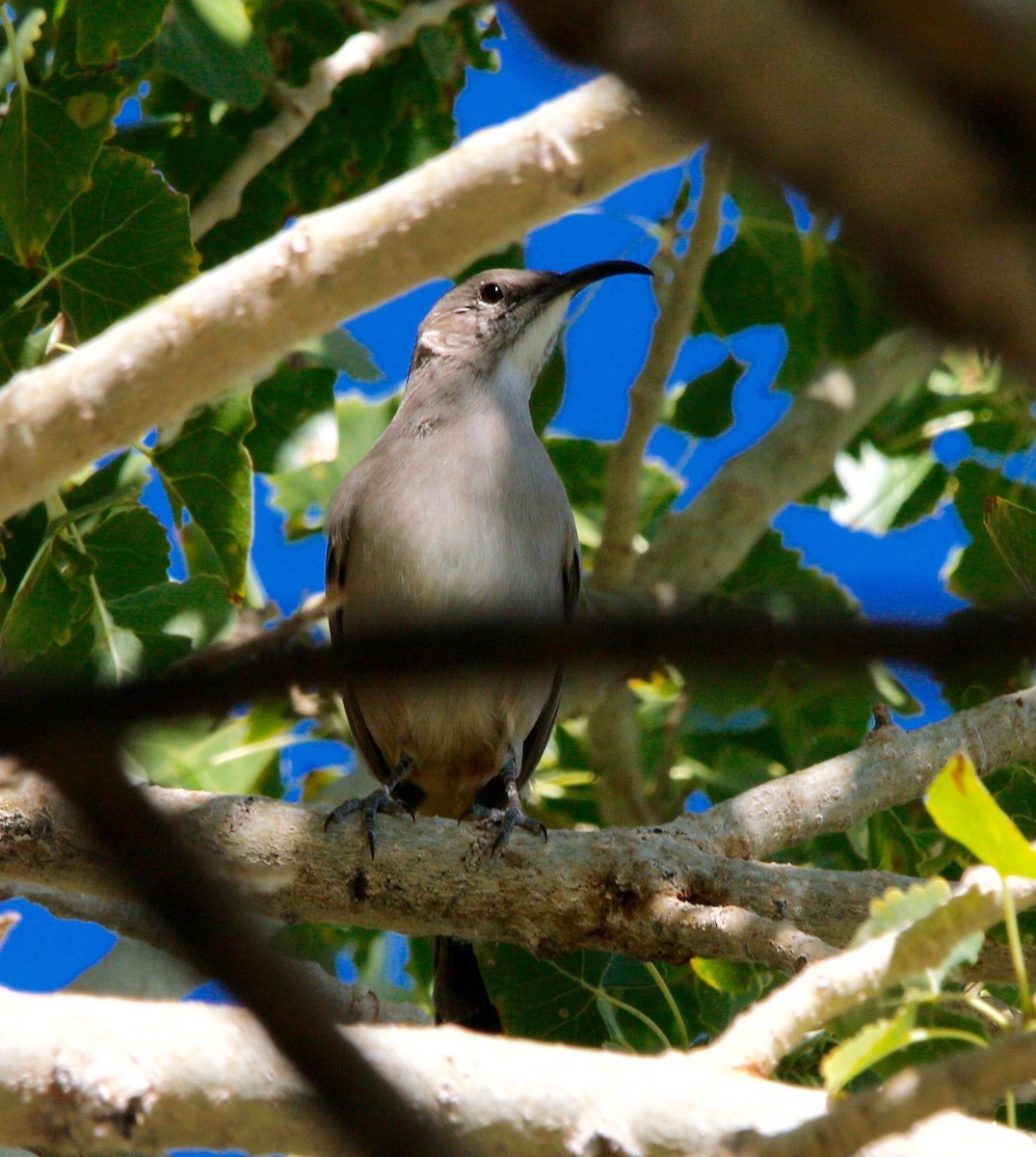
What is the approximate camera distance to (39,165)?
3.64m

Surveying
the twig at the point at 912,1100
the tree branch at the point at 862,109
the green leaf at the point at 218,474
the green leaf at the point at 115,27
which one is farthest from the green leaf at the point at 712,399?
the tree branch at the point at 862,109

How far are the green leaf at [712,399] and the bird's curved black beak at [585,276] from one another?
79 cm

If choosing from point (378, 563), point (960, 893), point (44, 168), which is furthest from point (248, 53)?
point (960, 893)

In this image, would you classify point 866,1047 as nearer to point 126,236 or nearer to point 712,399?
Answer: point 126,236

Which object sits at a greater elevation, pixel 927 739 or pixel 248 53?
pixel 248 53

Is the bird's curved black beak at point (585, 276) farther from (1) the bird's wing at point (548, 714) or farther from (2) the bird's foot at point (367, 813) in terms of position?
(2) the bird's foot at point (367, 813)

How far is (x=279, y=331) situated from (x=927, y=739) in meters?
2.01

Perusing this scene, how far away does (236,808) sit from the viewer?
314cm

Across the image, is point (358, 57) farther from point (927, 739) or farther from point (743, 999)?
point (743, 999)

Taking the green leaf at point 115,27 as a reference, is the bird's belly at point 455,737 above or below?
below

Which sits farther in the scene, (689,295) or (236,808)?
(689,295)

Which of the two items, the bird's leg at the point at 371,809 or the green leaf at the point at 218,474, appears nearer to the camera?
the bird's leg at the point at 371,809

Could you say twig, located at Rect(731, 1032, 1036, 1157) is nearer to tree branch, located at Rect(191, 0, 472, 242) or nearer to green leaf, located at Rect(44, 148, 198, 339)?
green leaf, located at Rect(44, 148, 198, 339)

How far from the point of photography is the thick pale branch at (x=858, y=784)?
11.2 ft
